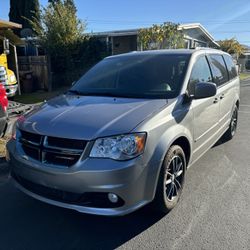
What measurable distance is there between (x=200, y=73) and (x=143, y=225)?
225 centimetres

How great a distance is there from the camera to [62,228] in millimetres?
3379

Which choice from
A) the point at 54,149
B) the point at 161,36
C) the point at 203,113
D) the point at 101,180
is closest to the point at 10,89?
the point at 203,113

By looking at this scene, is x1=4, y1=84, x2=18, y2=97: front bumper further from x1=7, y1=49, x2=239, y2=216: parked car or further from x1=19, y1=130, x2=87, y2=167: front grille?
x1=19, y1=130, x2=87, y2=167: front grille

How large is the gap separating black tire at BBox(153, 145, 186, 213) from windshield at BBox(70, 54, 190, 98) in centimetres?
72

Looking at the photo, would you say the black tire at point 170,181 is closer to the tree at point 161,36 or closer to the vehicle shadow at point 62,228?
the vehicle shadow at point 62,228

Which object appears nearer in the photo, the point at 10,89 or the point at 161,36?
the point at 10,89

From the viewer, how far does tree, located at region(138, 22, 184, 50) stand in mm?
17906

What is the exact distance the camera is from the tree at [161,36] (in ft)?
58.7

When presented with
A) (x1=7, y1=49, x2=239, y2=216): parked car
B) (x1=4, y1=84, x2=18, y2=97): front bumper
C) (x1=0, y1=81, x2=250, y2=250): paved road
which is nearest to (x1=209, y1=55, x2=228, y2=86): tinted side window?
(x1=7, y1=49, x2=239, y2=216): parked car

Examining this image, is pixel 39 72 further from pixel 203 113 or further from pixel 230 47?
pixel 230 47

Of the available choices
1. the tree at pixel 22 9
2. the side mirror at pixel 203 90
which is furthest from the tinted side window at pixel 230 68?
the tree at pixel 22 9

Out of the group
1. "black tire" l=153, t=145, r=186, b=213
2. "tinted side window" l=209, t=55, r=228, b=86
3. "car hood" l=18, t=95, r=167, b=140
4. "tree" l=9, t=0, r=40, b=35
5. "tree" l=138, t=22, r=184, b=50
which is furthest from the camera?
"tree" l=9, t=0, r=40, b=35

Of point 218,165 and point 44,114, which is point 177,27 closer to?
point 218,165

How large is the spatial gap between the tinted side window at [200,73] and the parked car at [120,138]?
0.6 inches
